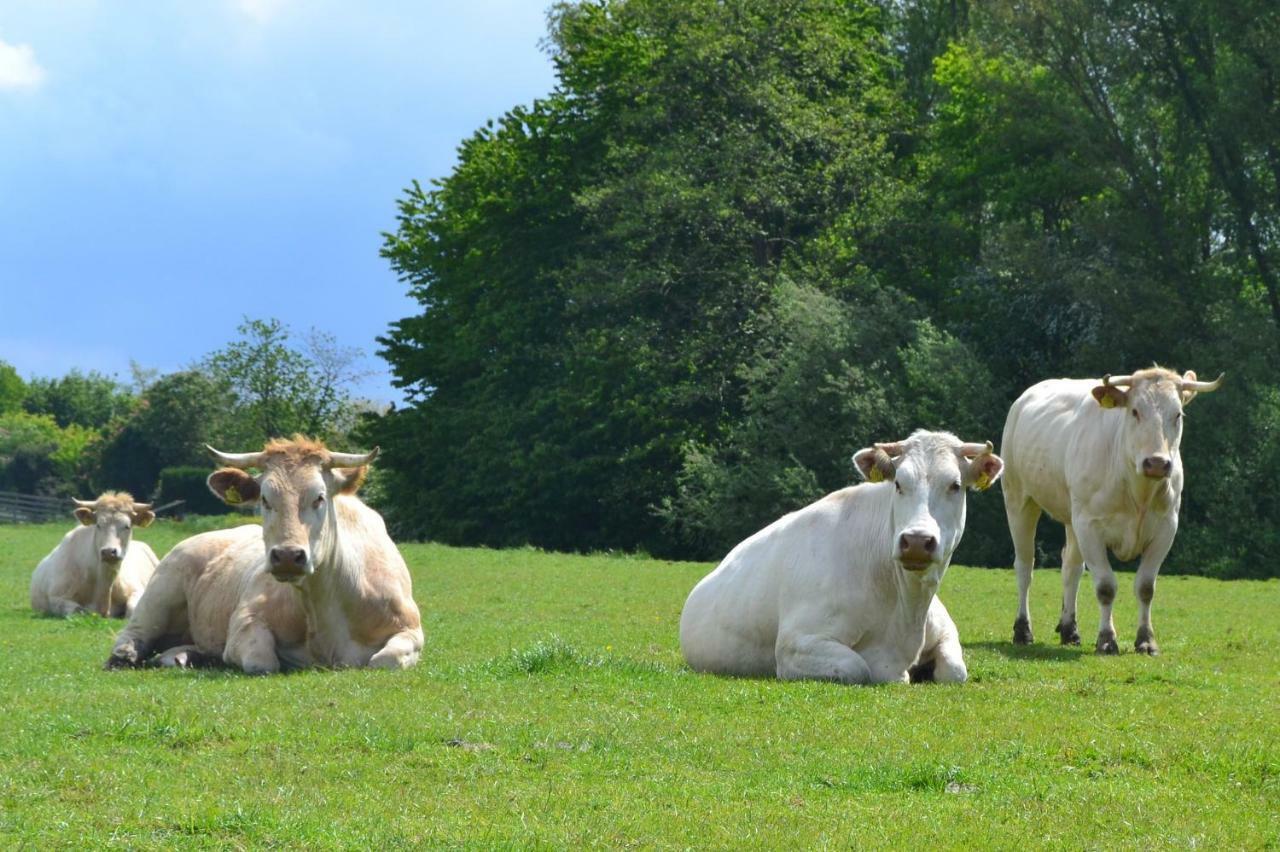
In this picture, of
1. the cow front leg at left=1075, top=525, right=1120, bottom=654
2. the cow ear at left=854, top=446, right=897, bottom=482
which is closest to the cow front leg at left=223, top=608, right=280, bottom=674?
the cow ear at left=854, top=446, right=897, bottom=482

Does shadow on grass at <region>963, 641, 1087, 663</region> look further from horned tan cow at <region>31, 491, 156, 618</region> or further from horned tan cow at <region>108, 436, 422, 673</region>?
horned tan cow at <region>31, 491, 156, 618</region>

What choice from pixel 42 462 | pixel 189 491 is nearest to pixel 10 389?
pixel 42 462

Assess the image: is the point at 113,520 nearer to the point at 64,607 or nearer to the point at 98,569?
the point at 98,569

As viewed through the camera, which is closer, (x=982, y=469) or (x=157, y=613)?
(x=982, y=469)

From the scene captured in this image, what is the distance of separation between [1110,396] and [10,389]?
15977 cm

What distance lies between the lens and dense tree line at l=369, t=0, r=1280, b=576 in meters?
40.6

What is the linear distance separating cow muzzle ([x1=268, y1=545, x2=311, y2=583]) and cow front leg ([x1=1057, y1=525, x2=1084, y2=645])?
25.6 ft

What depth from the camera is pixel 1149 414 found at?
14.3 m

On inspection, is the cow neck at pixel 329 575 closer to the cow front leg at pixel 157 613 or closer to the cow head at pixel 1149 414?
the cow front leg at pixel 157 613

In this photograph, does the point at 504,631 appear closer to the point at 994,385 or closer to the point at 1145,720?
the point at 1145,720

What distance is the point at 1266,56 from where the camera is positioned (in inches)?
1547

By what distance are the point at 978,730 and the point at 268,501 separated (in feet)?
18.1

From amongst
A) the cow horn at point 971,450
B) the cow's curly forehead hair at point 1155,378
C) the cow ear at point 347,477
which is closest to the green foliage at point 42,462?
the cow ear at point 347,477

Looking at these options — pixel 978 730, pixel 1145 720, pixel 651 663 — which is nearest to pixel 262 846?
pixel 978 730
